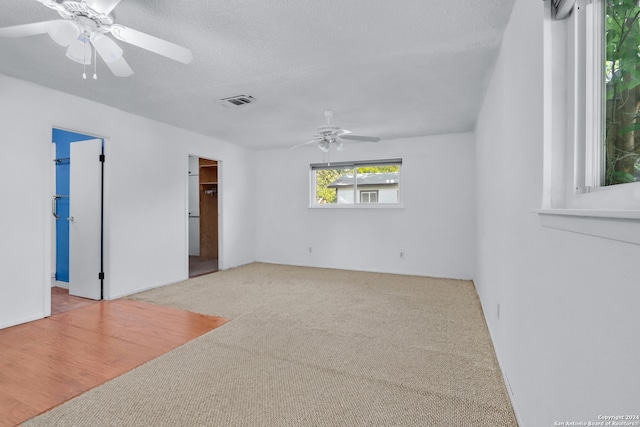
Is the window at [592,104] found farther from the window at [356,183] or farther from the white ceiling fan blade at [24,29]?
the window at [356,183]

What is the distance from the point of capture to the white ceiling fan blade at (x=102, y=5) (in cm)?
148

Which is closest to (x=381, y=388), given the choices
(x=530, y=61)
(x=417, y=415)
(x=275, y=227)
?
(x=417, y=415)

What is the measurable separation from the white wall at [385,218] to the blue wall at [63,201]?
3060 millimetres

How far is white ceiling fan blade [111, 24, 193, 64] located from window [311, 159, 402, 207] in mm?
3923

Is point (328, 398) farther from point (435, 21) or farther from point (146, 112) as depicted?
point (146, 112)

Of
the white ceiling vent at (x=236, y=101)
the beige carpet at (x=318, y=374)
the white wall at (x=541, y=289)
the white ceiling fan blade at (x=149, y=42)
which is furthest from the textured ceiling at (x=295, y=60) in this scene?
the beige carpet at (x=318, y=374)

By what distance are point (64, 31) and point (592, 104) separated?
2.43 metres

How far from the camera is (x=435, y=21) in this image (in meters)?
1.96

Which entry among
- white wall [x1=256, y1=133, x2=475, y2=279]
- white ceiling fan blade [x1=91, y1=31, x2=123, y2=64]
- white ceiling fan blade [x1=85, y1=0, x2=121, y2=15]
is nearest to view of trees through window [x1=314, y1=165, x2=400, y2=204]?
white wall [x1=256, y1=133, x2=475, y2=279]

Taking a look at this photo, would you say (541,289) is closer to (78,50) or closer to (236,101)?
(78,50)

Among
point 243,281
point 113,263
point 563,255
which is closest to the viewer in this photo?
point 563,255

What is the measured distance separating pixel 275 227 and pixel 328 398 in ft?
15.0

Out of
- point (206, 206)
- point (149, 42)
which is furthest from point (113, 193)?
point (206, 206)

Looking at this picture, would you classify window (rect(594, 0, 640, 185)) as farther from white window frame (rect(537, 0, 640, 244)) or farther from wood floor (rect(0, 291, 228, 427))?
wood floor (rect(0, 291, 228, 427))
